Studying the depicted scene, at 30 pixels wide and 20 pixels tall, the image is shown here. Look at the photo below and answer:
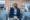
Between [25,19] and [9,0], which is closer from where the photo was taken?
[25,19]

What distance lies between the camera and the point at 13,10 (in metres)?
1.35

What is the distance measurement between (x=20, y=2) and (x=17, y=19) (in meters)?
4.37

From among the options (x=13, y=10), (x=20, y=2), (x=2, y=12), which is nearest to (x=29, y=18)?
(x=13, y=10)

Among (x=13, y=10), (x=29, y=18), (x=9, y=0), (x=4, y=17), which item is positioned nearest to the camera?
(x=29, y=18)

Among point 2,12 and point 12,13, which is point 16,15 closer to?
point 12,13

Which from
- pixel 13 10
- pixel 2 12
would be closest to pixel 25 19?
pixel 13 10

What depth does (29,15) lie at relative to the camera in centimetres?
116

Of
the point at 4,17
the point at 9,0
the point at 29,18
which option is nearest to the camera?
the point at 29,18

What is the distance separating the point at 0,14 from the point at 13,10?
0.88 ft

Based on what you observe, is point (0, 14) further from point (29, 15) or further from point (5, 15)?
point (29, 15)

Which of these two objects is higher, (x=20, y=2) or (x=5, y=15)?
(x=20, y=2)

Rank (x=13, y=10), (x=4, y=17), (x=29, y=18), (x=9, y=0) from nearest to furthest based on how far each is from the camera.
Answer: (x=29, y=18) < (x=4, y=17) < (x=13, y=10) < (x=9, y=0)

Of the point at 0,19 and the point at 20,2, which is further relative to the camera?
the point at 20,2

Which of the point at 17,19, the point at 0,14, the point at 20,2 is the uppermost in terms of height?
the point at 20,2
